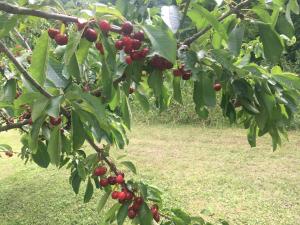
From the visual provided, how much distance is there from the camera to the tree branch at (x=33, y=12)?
40.8 inches

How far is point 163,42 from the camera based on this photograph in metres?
0.95

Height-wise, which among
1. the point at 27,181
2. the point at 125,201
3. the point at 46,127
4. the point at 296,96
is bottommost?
the point at 27,181

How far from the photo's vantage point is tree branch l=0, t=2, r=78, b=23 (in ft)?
3.40

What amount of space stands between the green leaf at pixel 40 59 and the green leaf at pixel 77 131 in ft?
0.41

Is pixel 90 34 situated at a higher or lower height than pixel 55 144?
higher

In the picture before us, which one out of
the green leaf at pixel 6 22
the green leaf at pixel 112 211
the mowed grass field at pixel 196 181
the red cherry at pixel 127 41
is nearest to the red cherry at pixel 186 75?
the red cherry at pixel 127 41

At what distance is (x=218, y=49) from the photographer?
1.14 meters

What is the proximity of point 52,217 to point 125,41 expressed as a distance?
13.0 ft

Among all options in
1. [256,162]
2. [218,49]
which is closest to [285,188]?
[256,162]

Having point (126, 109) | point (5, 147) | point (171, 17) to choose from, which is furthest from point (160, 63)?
point (5, 147)

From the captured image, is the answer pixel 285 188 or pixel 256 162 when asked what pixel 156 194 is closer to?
pixel 285 188

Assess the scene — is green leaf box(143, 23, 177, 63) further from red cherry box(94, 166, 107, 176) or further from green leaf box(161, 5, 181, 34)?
red cherry box(94, 166, 107, 176)

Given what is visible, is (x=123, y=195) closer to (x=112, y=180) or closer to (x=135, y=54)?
(x=112, y=180)

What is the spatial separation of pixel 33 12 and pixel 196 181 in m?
4.57
